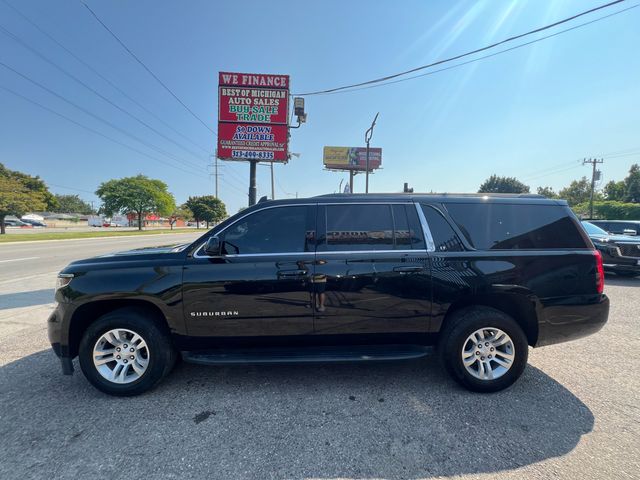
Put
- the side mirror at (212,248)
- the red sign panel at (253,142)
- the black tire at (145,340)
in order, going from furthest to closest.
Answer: the red sign panel at (253,142), the side mirror at (212,248), the black tire at (145,340)

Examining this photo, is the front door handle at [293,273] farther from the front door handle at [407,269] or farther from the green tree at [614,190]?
the green tree at [614,190]

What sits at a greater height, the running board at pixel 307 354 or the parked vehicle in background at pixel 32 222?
the parked vehicle in background at pixel 32 222

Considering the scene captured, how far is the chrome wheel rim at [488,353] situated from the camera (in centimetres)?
275

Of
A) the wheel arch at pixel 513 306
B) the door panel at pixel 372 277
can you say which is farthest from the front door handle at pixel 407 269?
the wheel arch at pixel 513 306

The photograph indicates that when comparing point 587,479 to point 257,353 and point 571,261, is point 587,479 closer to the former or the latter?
point 571,261

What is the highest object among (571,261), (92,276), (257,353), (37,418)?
(571,261)

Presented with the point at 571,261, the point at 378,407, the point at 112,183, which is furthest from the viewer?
the point at 112,183

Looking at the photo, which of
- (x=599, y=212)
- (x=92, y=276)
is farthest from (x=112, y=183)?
(x=599, y=212)

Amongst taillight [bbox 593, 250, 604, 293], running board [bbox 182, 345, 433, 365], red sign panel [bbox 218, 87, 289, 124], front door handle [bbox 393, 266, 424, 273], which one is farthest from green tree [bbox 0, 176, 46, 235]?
Answer: taillight [bbox 593, 250, 604, 293]

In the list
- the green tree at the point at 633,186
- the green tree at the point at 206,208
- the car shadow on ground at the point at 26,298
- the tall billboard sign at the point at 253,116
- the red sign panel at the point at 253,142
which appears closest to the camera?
the car shadow on ground at the point at 26,298

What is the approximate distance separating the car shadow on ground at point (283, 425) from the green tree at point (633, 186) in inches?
3271

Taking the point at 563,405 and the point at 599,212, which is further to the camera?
the point at 599,212

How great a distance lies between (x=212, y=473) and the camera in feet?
6.00

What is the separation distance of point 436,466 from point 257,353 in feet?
5.46
